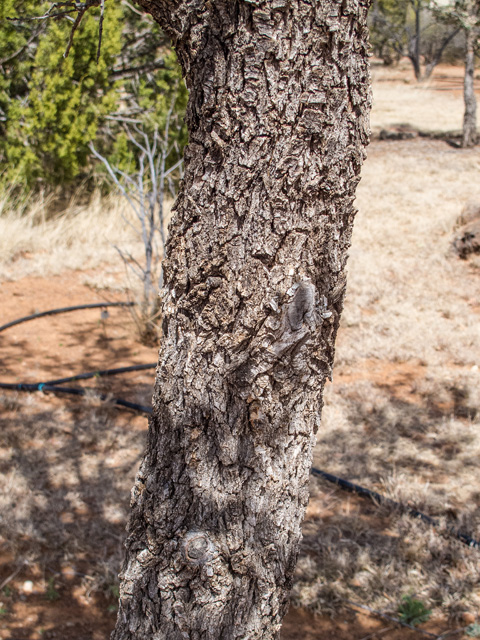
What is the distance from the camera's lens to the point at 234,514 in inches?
58.5

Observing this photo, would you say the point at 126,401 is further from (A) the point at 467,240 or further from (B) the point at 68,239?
(A) the point at 467,240

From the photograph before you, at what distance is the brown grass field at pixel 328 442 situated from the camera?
256 centimetres

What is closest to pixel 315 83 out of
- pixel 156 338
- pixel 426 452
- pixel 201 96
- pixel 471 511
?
pixel 201 96

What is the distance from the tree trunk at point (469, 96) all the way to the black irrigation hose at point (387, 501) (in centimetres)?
1009

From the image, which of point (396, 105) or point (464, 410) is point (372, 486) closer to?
point (464, 410)

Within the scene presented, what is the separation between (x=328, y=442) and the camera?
12.2 ft

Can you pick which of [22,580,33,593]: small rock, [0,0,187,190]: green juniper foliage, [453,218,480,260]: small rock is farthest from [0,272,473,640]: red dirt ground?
[453,218,480,260]: small rock

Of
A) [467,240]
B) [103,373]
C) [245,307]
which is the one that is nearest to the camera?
[245,307]

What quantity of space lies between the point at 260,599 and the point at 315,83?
123cm

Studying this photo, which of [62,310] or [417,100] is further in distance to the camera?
[417,100]

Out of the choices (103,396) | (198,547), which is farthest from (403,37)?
(198,547)

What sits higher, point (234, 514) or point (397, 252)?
point (234, 514)

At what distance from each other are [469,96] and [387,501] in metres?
10.4

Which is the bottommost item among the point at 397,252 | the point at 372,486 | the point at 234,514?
the point at 372,486
